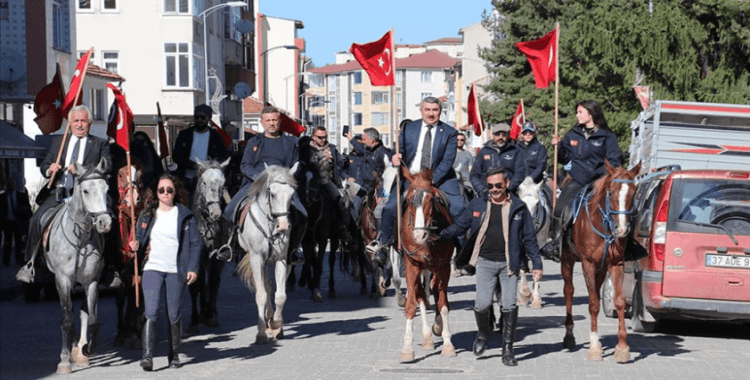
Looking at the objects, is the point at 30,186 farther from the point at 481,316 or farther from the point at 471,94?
the point at 481,316

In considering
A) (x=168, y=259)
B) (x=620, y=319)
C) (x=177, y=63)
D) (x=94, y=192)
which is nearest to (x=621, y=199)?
(x=620, y=319)

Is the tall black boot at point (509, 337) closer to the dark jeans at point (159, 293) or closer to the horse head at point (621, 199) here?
the horse head at point (621, 199)

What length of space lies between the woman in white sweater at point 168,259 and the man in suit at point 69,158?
1173 millimetres

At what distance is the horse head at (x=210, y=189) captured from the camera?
1420 cm

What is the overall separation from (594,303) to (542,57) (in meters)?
6.63

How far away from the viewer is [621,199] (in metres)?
12.2

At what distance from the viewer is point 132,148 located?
15625 millimetres

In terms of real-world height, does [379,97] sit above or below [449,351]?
above

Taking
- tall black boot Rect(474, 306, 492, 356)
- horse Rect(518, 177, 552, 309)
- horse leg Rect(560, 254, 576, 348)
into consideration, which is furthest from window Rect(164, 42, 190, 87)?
tall black boot Rect(474, 306, 492, 356)

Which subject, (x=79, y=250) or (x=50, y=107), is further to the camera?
(x=50, y=107)

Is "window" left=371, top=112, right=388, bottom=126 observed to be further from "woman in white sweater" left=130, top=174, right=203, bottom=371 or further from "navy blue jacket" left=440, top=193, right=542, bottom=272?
"woman in white sweater" left=130, top=174, right=203, bottom=371

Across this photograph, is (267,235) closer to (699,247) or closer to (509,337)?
A: (509,337)

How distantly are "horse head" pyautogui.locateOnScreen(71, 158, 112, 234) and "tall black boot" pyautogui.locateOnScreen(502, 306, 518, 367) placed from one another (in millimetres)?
3742

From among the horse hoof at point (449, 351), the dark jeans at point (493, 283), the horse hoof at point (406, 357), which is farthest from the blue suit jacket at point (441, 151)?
the horse hoof at point (406, 357)
